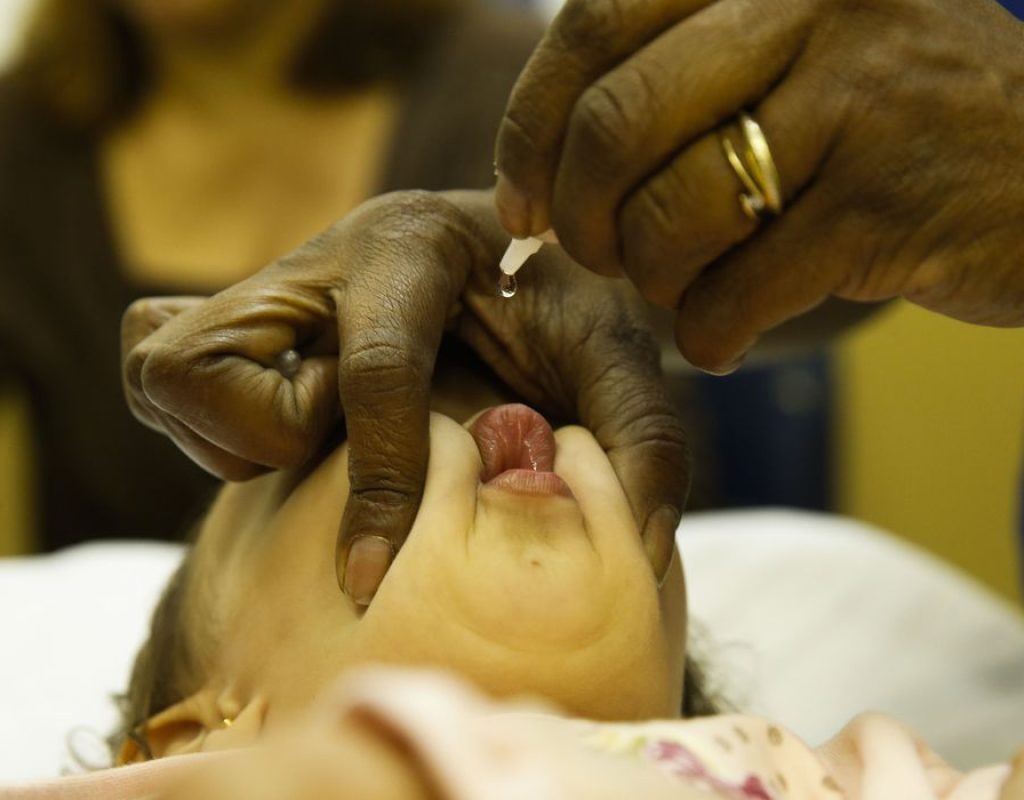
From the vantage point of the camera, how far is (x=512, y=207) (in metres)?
0.82

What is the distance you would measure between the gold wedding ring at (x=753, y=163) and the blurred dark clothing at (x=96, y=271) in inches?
55.8

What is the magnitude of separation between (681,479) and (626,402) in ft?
0.23

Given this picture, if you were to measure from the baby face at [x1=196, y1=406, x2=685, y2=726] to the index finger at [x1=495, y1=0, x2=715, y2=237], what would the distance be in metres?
0.19

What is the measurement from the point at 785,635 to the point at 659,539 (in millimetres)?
748

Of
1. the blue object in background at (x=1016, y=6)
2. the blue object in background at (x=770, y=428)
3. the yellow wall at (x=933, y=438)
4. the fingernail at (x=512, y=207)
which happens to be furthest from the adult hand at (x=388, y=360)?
the yellow wall at (x=933, y=438)

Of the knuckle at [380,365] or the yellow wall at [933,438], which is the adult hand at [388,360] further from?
the yellow wall at [933,438]

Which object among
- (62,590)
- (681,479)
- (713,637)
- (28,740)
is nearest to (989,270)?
(681,479)

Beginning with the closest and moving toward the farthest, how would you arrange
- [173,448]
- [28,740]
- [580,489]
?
[580,489], [28,740], [173,448]

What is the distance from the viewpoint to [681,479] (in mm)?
938

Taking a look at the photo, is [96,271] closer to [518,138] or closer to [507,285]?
[507,285]

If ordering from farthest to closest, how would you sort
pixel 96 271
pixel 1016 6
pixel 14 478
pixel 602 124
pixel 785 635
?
1. pixel 14 478
2. pixel 96 271
3. pixel 785 635
4. pixel 1016 6
5. pixel 602 124

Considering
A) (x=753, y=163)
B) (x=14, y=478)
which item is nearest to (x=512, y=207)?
(x=753, y=163)

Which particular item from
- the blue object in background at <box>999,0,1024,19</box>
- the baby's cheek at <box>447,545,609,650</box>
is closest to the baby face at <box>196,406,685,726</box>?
the baby's cheek at <box>447,545,609,650</box>

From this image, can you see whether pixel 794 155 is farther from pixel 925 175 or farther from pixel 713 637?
pixel 713 637
